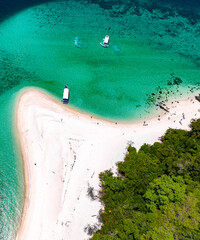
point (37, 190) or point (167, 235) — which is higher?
point (167, 235)

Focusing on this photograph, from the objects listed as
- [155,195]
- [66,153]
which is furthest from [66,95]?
[155,195]

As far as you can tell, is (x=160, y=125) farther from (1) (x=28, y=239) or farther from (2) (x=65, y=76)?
(1) (x=28, y=239)

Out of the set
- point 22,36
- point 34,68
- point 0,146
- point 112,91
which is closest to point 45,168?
point 0,146

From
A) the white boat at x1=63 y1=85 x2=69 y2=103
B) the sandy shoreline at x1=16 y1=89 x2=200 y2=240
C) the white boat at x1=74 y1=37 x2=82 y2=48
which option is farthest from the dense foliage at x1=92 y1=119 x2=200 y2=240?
the white boat at x1=74 y1=37 x2=82 y2=48

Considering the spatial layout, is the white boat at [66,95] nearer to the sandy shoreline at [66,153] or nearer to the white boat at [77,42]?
the sandy shoreline at [66,153]

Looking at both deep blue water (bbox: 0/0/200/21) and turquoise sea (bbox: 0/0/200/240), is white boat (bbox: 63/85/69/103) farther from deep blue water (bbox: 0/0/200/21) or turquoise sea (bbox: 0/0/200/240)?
deep blue water (bbox: 0/0/200/21)

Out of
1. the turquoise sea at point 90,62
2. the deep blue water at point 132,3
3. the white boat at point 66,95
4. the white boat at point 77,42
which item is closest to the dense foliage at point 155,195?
the turquoise sea at point 90,62
